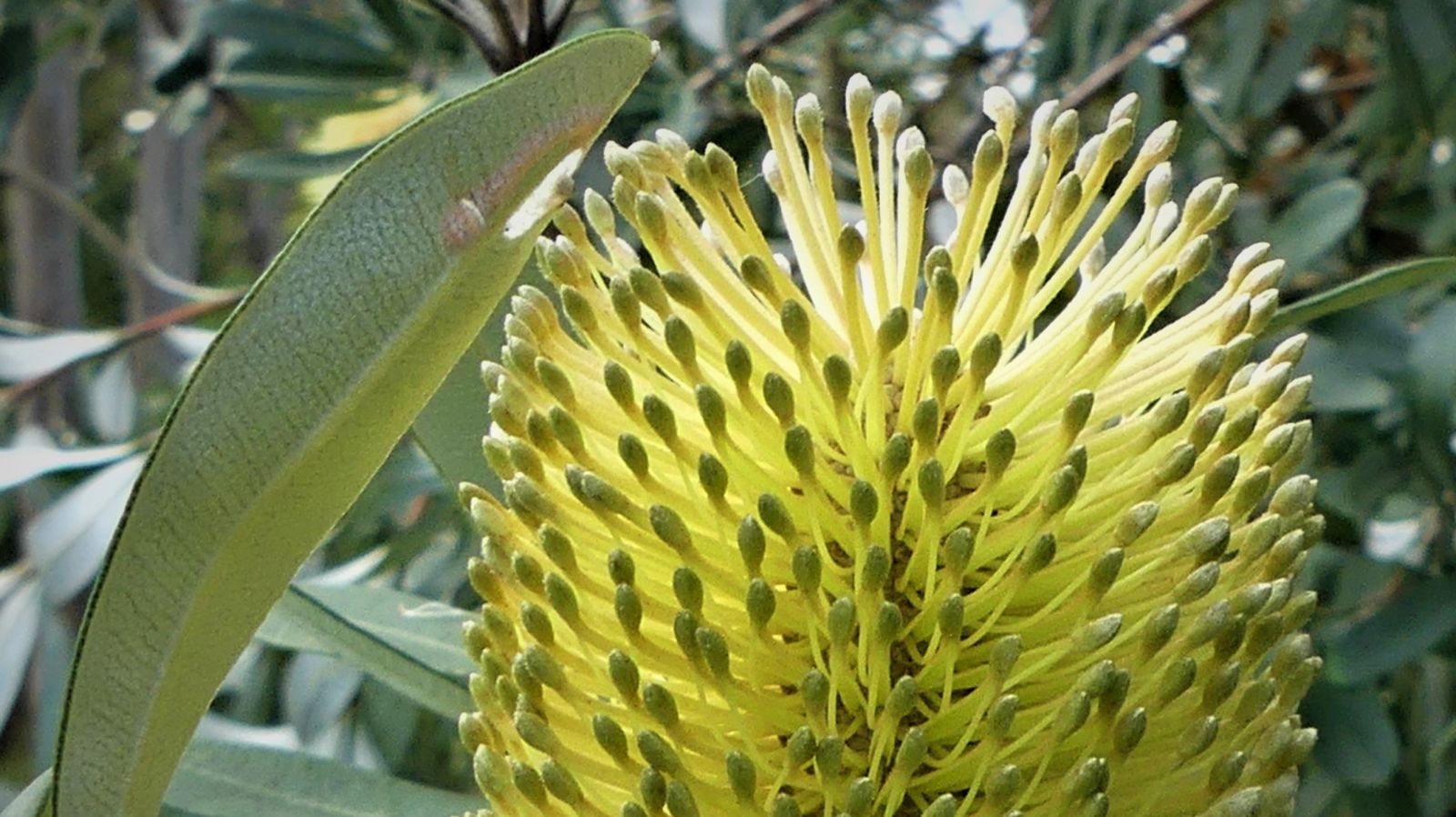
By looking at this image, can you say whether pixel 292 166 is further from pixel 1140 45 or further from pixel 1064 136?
pixel 1064 136

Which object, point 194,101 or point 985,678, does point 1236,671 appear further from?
point 194,101

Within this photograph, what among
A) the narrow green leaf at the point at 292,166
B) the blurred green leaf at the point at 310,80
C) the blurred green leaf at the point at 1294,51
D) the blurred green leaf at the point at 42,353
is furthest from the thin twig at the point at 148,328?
the blurred green leaf at the point at 1294,51

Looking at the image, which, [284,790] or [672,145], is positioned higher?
[672,145]

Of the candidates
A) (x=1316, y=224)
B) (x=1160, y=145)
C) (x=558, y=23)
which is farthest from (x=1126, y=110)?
(x=1316, y=224)

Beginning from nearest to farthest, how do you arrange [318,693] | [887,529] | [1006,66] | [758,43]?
[887,529] → [318,693] → [758,43] → [1006,66]

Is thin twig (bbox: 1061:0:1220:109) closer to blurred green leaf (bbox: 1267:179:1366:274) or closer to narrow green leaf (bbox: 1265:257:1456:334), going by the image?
blurred green leaf (bbox: 1267:179:1366:274)

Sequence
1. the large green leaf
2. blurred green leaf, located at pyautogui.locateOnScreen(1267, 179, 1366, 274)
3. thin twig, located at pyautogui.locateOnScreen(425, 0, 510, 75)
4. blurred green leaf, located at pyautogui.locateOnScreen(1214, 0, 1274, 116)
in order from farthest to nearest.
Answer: blurred green leaf, located at pyautogui.locateOnScreen(1214, 0, 1274, 116), blurred green leaf, located at pyautogui.locateOnScreen(1267, 179, 1366, 274), thin twig, located at pyautogui.locateOnScreen(425, 0, 510, 75), the large green leaf

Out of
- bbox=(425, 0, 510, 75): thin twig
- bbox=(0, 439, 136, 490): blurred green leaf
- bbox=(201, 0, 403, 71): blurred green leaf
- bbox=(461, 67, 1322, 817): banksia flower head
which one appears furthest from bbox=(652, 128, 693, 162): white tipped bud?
bbox=(201, 0, 403, 71): blurred green leaf
